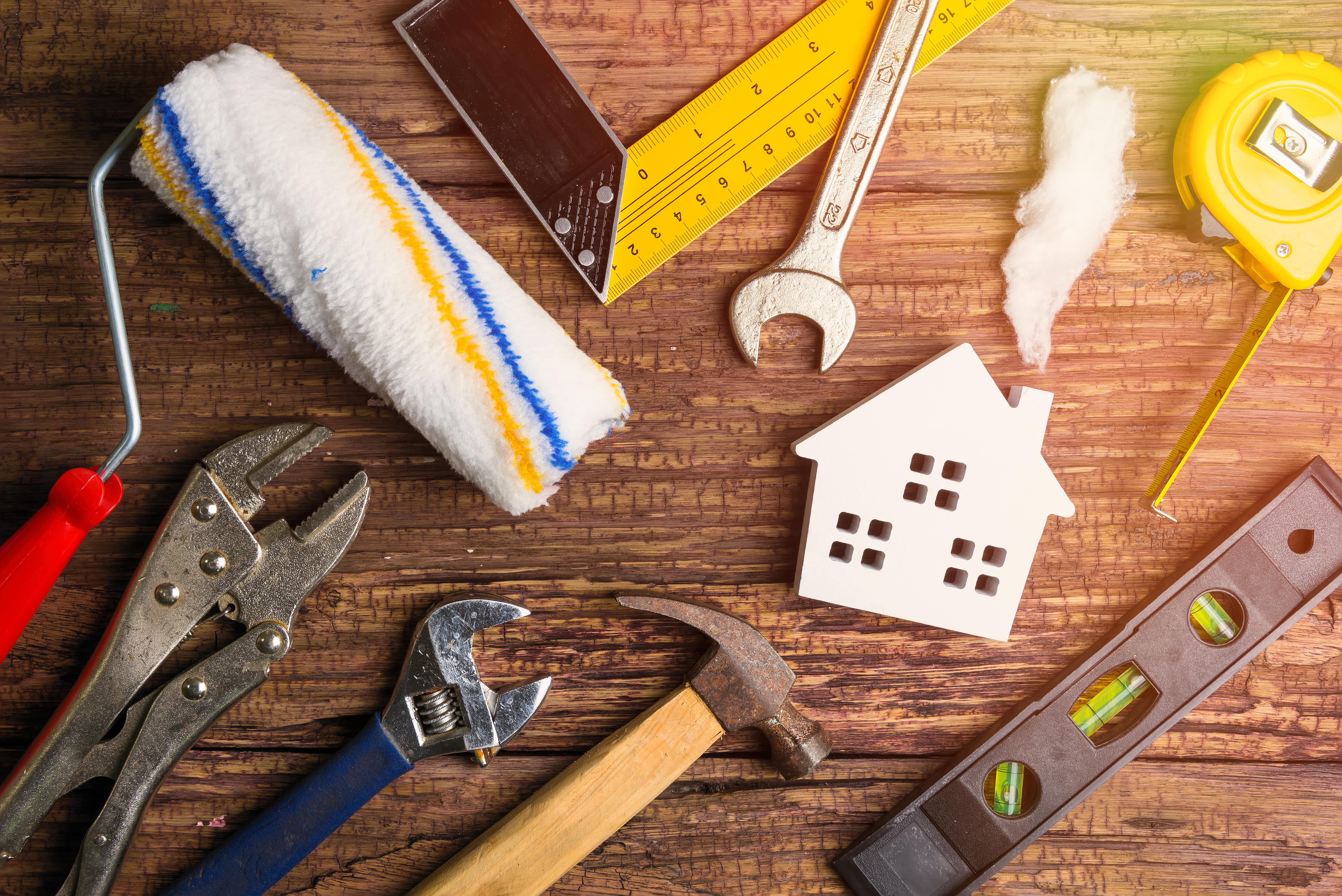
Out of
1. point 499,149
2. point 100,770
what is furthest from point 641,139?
point 100,770

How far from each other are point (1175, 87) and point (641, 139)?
0.52 m

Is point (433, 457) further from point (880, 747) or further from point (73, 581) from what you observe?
point (880, 747)

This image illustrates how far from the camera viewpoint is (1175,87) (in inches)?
28.4

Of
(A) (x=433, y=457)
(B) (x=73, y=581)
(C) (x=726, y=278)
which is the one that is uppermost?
(C) (x=726, y=278)

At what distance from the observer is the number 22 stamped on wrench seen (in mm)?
693

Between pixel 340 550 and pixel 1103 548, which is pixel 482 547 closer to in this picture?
pixel 340 550

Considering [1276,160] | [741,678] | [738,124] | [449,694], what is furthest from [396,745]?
[1276,160]

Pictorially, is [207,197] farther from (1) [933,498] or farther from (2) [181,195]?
(1) [933,498]

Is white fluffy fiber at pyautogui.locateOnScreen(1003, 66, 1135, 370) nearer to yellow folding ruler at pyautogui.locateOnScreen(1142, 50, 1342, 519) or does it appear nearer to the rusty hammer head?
yellow folding ruler at pyautogui.locateOnScreen(1142, 50, 1342, 519)

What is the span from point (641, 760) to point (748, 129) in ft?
1.96

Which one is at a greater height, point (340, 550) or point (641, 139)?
point (641, 139)

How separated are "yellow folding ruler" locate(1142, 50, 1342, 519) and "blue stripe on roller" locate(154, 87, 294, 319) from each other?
0.85 metres

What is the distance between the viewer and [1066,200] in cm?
70

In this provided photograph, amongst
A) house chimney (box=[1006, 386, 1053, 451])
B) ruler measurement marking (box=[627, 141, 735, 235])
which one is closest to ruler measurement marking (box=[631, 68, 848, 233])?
ruler measurement marking (box=[627, 141, 735, 235])
